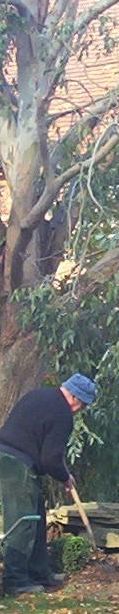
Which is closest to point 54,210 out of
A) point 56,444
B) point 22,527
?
point 56,444

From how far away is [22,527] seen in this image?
25.8ft

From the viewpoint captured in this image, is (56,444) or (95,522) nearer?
(56,444)

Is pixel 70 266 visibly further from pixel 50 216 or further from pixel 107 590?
pixel 107 590

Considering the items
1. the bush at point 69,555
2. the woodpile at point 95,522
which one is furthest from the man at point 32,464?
the woodpile at point 95,522

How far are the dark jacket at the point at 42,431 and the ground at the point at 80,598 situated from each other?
761mm

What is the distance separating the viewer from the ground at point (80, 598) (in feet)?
24.2

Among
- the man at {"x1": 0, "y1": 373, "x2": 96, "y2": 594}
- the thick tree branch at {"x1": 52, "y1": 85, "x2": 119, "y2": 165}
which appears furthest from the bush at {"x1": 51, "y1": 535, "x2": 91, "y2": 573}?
the thick tree branch at {"x1": 52, "y1": 85, "x2": 119, "y2": 165}

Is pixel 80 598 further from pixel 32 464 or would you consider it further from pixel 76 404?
pixel 76 404

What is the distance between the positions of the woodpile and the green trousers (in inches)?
40.4

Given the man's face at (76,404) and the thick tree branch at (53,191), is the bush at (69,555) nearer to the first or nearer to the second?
the man's face at (76,404)

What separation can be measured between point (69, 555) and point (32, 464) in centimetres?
97

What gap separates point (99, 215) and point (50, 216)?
35.3 inches

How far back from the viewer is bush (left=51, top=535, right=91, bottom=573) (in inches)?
330

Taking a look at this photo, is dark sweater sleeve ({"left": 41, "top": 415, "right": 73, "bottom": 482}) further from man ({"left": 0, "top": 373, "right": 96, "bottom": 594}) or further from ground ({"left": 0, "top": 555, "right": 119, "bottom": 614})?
ground ({"left": 0, "top": 555, "right": 119, "bottom": 614})
